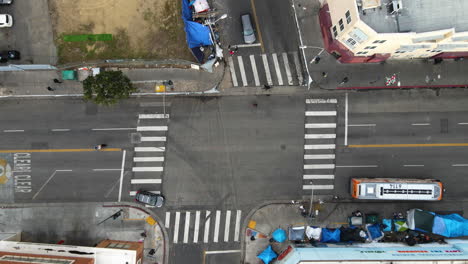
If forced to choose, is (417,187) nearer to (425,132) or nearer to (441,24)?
(425,132)

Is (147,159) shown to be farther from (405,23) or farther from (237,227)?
(405,23)

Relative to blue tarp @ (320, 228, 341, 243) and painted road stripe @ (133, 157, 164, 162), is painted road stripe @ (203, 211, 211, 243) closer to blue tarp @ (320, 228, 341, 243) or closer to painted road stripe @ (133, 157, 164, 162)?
painted road stripe @ (133, 157, 164, 162)

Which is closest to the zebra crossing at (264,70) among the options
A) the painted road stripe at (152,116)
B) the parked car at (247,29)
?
the parked car at (247,29)

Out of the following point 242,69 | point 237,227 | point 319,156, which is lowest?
point 237,227

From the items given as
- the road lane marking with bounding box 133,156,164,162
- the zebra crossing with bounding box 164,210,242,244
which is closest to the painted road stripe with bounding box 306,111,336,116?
the zebra crossing with bounding box 164,210,242,244

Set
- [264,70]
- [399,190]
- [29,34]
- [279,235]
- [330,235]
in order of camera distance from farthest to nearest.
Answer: [29,34], [264,70], [279,235], [330,235], [399,190]

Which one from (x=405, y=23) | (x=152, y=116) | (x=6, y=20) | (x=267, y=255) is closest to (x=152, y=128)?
(x=152, y=116)
